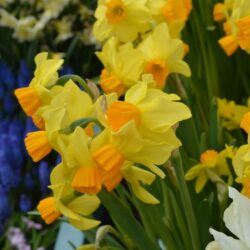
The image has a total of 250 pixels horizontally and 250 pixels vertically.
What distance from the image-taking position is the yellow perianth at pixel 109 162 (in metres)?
0.61

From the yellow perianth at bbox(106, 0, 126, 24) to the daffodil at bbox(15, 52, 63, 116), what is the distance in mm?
241

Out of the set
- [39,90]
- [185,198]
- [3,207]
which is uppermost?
[39,90]

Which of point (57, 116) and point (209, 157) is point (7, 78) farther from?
point (57, 116)

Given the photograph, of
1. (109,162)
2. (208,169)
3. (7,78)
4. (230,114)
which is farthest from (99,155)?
(7,78)

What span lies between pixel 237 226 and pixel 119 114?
0.52 feet

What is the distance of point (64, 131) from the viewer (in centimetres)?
66

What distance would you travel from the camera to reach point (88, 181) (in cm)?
62

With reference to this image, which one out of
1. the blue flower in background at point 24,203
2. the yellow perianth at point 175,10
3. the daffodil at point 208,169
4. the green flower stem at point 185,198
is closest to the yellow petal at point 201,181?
the daffodil at point 208,169

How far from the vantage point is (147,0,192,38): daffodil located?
1.01m

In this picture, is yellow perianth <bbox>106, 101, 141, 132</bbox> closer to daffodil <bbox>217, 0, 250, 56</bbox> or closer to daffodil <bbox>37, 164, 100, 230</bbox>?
daffodil <bbox>37, 164, 100, 230</bbox>

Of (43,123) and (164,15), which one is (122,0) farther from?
(43,123)

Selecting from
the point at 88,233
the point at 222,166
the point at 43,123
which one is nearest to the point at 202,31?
the point at 222,166

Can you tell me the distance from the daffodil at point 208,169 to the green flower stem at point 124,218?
0.17 m

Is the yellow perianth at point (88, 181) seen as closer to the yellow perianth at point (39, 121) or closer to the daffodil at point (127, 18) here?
the yellow perianth at point (39, 121)
